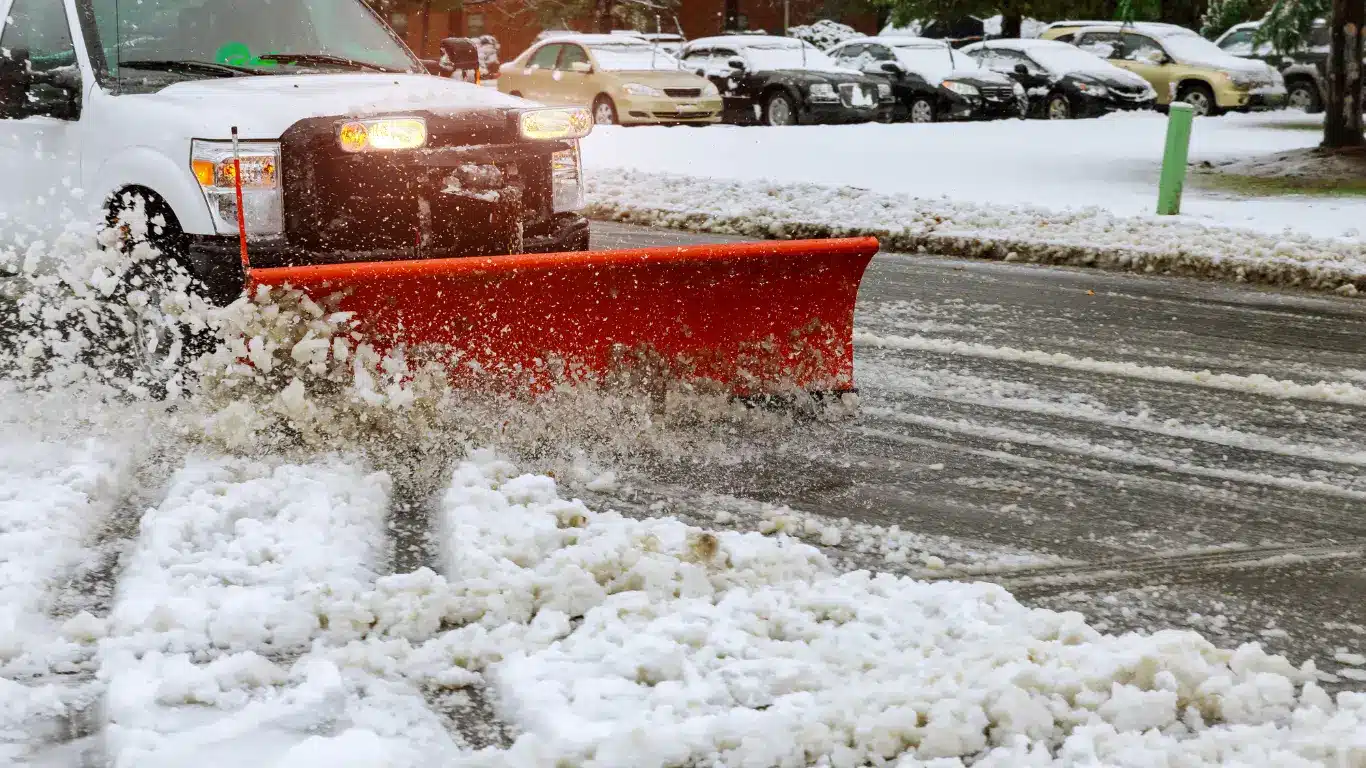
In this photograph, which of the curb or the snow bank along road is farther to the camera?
the curb

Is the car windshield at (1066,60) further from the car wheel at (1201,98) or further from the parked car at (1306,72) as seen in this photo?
the parked car at (1306,72)

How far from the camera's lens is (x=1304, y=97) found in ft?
92.1

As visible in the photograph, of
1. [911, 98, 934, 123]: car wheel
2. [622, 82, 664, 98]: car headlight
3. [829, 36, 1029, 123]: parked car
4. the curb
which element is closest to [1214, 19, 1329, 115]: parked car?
[829, 36, 1029, 123]: parked car

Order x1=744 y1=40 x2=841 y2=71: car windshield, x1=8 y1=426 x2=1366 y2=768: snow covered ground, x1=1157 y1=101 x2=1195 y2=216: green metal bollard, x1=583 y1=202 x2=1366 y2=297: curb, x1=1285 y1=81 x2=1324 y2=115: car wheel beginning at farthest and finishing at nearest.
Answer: x1=1285 y1=81 x2=1324 y2=115: car wheel < x1=744 y1=40 x2=841 y2=71: car windshield < x1=1157 y1=101 x2=1195 y2=216: green metal bollard < x1=583 y1=202 x2=1366 y2=297: curb < x1=8 y1=426 x2=1366 y2=768: snow covered ground

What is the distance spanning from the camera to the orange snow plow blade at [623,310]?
5348 mm

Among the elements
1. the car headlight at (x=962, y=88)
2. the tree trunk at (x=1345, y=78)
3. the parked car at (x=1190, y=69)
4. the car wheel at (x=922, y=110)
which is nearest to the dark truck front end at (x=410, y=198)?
the tree trunk at (x=1345, y=78)

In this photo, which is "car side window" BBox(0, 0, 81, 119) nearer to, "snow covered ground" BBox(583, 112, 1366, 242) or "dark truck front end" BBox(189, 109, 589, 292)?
"dark truck front end" BBox(189, 109, 589, 292)

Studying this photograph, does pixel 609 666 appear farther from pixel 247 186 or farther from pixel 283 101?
pixel 283 101

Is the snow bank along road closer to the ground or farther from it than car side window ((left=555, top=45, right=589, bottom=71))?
closer to the ground

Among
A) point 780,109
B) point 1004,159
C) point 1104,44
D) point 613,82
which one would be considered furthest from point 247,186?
point 1104,44

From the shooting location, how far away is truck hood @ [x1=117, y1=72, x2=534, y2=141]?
585cm

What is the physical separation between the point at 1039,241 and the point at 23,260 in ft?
23.2

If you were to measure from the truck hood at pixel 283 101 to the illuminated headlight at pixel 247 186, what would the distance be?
2.2 inches

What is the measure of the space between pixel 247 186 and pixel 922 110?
66.2 ft
